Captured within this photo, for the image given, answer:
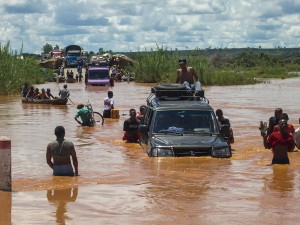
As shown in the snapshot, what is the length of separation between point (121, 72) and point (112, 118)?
45.2m

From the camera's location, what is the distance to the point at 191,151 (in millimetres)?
13703

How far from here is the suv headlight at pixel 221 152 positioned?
13834 millimetres

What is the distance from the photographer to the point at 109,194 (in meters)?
11.2

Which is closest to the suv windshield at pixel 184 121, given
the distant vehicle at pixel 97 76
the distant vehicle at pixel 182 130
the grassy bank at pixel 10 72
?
the distant vehicle at pixel 182 130

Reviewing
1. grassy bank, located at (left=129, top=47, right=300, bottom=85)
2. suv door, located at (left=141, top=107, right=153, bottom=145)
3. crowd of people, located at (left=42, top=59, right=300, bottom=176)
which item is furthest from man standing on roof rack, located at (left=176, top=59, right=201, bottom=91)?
grassy bank, located at (left=129, top=47, right=300, bottom=85)

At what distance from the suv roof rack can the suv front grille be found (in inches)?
94.6

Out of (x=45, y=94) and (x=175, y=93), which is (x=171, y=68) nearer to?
(x=45, y=94)

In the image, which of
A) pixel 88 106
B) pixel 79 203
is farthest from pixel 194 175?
pixel 88 106

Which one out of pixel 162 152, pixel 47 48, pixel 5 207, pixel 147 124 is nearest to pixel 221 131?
pixel 162 152

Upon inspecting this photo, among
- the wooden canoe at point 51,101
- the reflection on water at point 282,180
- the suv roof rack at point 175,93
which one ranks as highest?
the suv roof rack at point 175,93

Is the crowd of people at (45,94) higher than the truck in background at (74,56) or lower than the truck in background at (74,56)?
lower

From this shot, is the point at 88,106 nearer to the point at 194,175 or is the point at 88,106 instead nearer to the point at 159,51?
the point at 194,175

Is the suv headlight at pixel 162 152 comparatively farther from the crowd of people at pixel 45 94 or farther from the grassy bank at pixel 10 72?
the grassy bank at pixel 10 72

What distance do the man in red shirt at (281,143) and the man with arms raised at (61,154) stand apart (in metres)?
4.11
